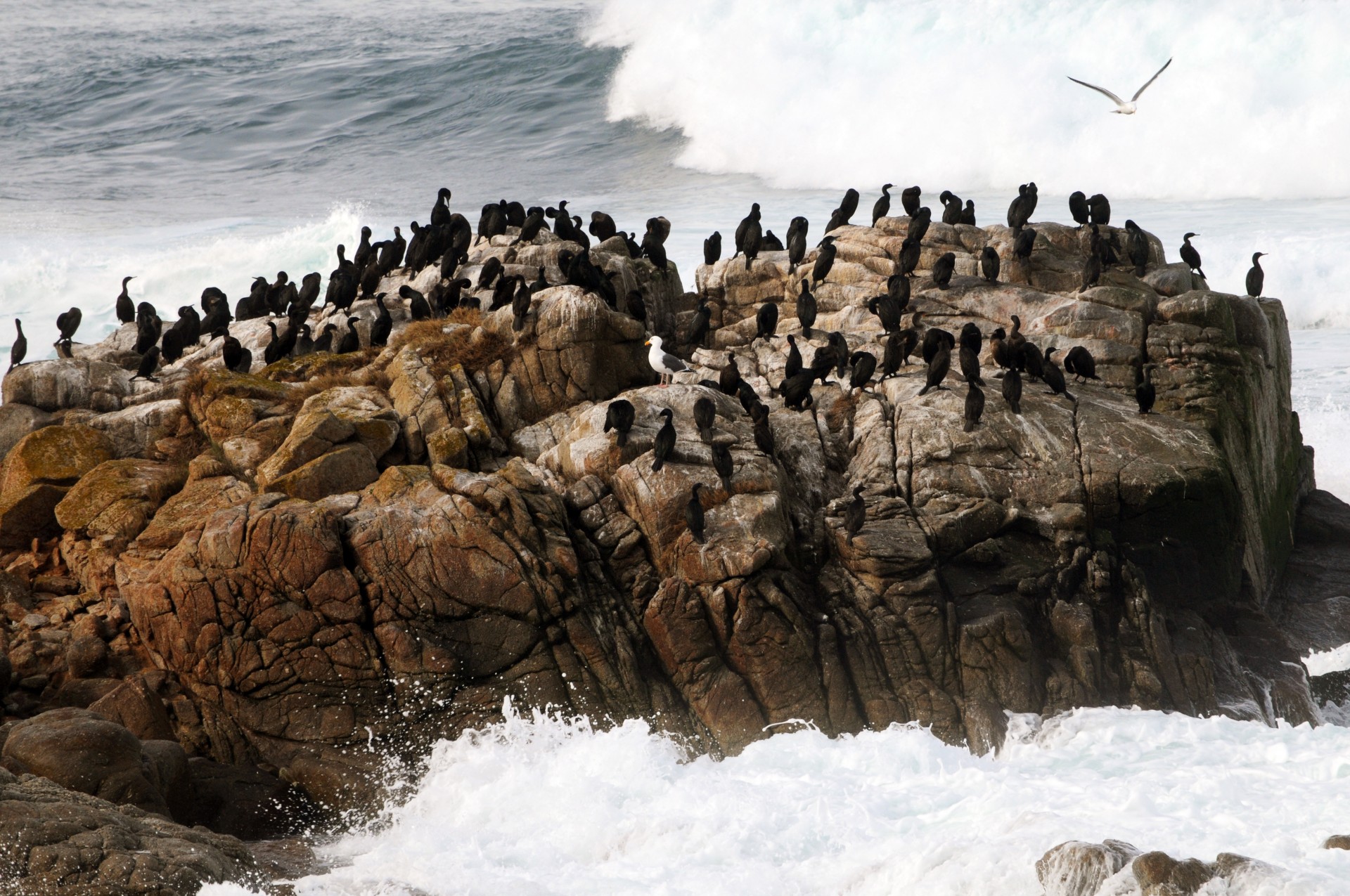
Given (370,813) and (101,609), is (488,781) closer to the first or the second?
(370,813)

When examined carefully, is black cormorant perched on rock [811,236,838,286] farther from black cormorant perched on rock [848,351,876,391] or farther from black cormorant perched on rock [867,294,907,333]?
black cormorant perched on rock [848,351,876,391]

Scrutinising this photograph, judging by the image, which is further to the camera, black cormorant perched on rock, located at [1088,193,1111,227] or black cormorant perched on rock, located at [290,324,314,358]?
black cormorant perched on rock, located at [1088,193,1111,227]

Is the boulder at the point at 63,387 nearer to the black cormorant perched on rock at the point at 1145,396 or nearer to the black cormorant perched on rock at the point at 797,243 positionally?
the black cormorant perched on rock at the point at 797,243

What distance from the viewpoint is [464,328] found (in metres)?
18.6

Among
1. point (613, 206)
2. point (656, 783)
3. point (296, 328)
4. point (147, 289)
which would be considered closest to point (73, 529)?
point (296, 328)

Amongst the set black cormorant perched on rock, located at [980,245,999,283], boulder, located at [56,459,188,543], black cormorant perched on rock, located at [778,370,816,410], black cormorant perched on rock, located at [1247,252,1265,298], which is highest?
black cormorant perched on rock, located at [980,245,999,283]

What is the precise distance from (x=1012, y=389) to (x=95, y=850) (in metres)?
11.3

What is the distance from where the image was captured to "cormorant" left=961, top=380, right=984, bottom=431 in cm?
1620

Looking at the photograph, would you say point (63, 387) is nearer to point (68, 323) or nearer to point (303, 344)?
point (303, 344)

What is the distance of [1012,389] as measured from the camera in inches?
647

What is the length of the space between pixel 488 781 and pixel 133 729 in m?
3.86

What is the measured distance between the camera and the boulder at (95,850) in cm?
994

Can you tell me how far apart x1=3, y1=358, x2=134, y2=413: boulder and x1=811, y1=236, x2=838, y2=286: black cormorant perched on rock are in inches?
411

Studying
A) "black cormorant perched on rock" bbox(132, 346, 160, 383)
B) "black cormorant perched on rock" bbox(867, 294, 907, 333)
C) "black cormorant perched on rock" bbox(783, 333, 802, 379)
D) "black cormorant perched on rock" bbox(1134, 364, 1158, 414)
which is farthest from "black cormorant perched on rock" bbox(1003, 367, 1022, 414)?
"black cormorant perched on rock" bbox(132, 346, 160, 383)
